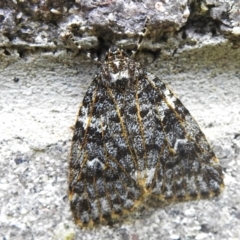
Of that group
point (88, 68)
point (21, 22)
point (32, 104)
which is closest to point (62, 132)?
point (32, 104)

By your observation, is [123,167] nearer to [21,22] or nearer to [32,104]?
[32,104]

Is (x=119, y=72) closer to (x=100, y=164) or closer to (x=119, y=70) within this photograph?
(x=119, y=70)

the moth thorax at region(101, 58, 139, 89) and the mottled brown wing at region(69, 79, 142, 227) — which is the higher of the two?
the moth thorax at region(101, 58, 139, 89)

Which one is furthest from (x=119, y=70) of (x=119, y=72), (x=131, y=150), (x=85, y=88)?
(x=131, y=150)

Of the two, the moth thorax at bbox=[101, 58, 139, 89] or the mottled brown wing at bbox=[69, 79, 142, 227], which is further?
the moth thorax at bbox=[101, 58, 139, 89]
